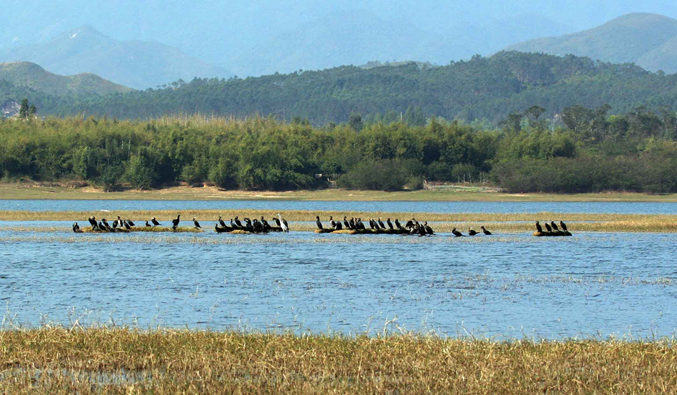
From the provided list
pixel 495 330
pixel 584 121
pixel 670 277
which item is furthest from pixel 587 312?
pixel 584 121

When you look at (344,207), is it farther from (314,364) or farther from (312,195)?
(314,364)

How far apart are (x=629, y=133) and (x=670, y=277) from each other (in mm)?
129518

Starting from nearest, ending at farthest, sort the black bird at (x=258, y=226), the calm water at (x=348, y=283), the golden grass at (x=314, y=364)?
the golden grass at (x=314, y=364) → the calm water at (x=348, y=283) → the black bird at (x=258, y=226)

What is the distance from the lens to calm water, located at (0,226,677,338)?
65.0 ft

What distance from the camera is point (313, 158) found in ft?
371

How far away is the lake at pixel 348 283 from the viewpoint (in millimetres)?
19703

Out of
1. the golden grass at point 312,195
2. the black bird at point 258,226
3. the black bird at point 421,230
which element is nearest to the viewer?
the black bird at point 421,230

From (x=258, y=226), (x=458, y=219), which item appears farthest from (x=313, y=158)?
(x=258, y=226)

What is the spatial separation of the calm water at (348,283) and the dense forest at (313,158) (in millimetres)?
63369

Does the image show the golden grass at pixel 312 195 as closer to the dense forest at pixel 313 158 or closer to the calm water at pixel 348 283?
the dense forest at pixel 313 158

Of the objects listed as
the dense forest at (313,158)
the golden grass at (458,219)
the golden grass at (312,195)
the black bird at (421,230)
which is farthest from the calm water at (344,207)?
the black bird at (421,230)

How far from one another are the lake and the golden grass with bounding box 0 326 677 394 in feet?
6.99

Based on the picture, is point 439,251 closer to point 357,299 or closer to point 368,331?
point 357,299

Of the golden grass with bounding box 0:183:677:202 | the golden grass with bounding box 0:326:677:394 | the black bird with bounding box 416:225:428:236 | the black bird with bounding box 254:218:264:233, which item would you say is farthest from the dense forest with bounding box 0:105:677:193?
the golden grass with bounding box 0:326:677:394
